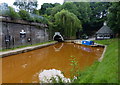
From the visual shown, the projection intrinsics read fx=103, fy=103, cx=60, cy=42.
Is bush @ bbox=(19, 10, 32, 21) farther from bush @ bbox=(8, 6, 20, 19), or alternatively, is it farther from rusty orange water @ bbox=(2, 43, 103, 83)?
rusty orange water @ bbox=(2, 43, 103, 83)

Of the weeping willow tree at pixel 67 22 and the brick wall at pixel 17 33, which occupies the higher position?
the weeping willow tree at pixel 67 22

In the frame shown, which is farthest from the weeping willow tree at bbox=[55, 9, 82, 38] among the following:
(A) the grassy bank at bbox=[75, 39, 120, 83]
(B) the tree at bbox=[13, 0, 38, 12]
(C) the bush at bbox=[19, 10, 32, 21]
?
(A) the grassy bank at bbox=[75, 39, 120, 83]

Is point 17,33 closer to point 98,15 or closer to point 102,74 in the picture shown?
point 102,74

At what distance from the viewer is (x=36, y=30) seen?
1254 cm

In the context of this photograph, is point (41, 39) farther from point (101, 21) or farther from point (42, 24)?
point (101, 21)

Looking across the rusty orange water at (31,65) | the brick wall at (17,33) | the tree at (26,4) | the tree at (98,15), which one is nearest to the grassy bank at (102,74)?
the rusty orange water at (31,65)

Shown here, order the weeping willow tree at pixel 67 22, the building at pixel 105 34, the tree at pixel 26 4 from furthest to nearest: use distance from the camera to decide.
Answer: the tree at pixel 26 4 → the building at pixel 105 34 → the weeping willow tree at pixel 67 22

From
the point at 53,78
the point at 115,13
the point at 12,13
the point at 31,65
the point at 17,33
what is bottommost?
the point at 31,65

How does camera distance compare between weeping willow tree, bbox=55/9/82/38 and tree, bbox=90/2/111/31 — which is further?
tree, bbox=90/2/111/31

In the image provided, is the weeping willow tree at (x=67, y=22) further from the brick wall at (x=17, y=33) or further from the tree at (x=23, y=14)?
the tree at (x=23, y=14)

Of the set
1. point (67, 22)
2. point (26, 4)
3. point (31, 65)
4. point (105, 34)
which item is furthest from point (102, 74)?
point (26, 4)

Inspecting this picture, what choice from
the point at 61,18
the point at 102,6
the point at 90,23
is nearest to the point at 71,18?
the point at 61,18

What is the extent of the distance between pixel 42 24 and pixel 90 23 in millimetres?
14327

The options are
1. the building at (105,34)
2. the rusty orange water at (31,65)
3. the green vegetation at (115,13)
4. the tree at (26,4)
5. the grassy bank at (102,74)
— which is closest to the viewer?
the grassy bank at (102,74)
